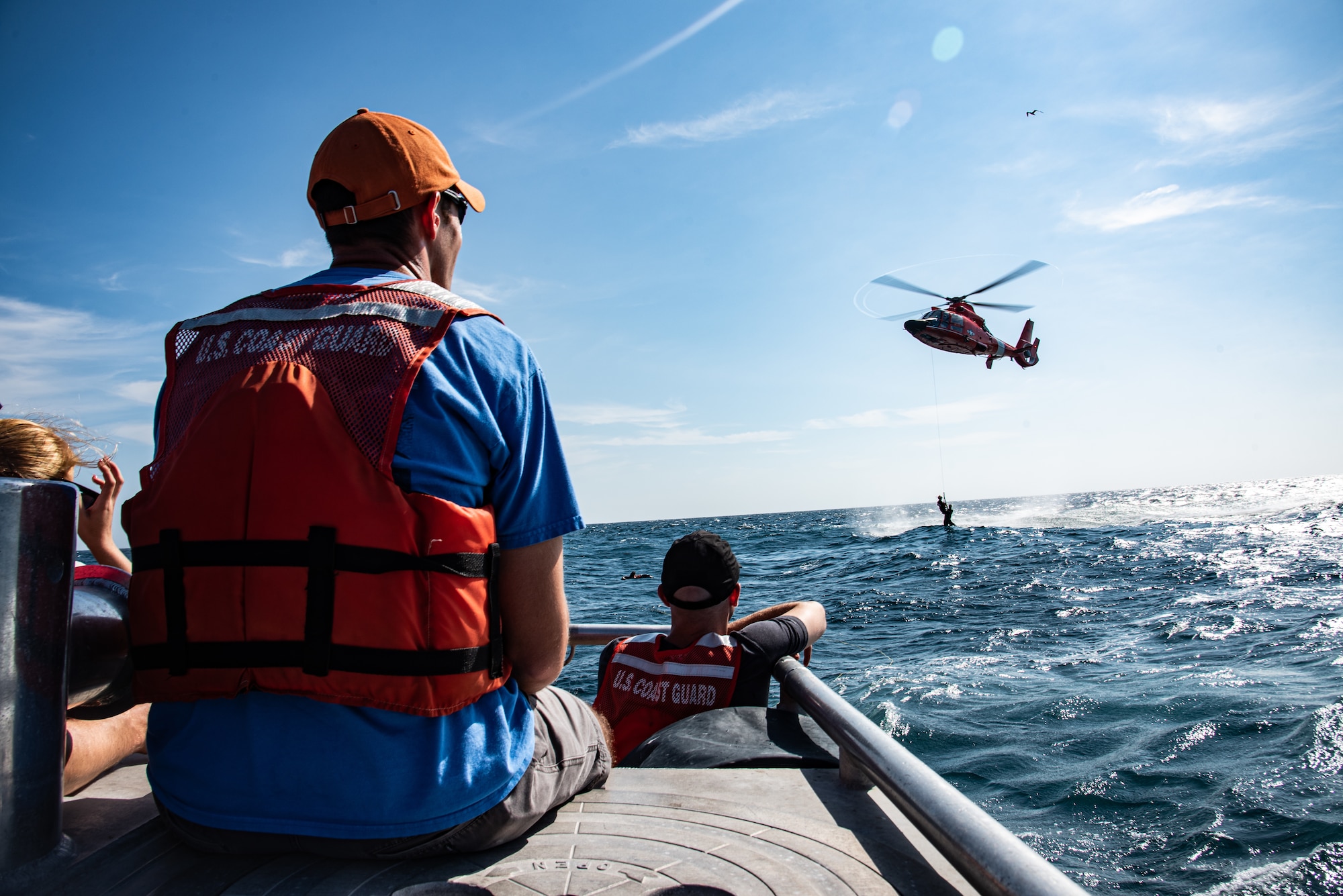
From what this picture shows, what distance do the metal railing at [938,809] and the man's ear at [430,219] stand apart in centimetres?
169

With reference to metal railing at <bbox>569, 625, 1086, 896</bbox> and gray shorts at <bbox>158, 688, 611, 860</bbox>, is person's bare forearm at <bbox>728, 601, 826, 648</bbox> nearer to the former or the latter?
metal railing at <bbox>569, 625, 1086, 896</bbox>

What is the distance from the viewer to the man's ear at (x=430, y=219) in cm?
171

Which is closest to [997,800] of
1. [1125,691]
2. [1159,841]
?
[1159,841]

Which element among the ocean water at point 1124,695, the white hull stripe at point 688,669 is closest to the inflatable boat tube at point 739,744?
the white hull stripe at point 688,669

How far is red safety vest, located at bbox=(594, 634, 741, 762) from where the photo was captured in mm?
3027

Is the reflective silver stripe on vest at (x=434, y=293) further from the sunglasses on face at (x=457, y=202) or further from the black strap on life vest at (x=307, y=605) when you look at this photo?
the black strap on life vest at (x=307, y=605)

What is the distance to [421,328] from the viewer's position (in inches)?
57.2

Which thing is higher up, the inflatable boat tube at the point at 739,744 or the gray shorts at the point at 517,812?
the gray shorts at the point at 517,812

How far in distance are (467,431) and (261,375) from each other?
376mm

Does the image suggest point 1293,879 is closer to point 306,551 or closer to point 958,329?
point 306,551

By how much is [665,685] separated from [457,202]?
213 centimetres

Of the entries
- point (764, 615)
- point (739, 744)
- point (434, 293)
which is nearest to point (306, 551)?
point (434, 293)

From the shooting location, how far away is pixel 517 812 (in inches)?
62.7

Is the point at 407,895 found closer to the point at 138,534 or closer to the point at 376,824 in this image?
the point at 376,824
